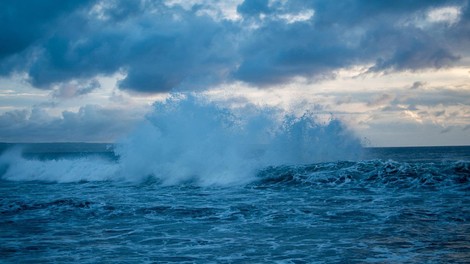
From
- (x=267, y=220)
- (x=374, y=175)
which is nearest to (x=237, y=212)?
(x=267, y=220)

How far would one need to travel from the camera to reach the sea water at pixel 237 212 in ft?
26.8

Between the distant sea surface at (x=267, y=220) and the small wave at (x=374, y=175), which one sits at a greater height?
the small wave at (x=374, y=175)

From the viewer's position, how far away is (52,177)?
29109 mm

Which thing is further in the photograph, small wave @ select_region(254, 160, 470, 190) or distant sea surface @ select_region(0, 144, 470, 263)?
small wave @ select_region(254, 160, 470, 190)

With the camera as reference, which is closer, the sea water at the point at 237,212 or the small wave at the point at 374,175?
the sea water at the point at 237,212

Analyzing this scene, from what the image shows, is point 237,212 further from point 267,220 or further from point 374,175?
point 374,175

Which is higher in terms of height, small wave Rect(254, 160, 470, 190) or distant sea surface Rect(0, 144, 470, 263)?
small wave Rect(254, 160, 470, 190)

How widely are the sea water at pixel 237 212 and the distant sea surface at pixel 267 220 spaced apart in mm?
35

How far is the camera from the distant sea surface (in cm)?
805

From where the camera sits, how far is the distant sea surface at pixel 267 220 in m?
8.05

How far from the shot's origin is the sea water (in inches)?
321

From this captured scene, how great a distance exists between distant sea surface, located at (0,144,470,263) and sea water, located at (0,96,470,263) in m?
0.04

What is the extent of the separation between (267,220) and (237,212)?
164cm

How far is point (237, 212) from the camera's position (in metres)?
12.8
